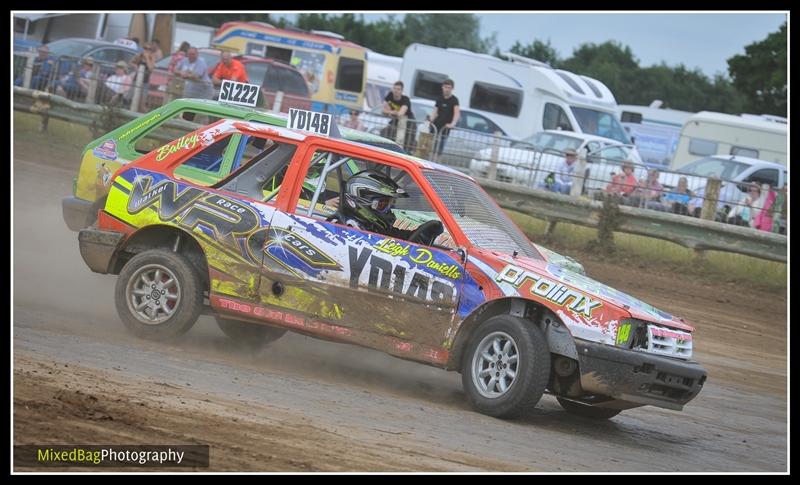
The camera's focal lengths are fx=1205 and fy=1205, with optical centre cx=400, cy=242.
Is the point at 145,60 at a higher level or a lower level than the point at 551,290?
higher

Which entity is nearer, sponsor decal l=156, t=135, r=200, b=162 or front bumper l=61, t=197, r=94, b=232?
sponsor decal l=156, t=135, r=200, b=162

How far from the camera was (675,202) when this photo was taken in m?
17.1

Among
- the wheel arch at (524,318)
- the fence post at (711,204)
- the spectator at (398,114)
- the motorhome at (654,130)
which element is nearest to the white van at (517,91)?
the spectator at (398,114)

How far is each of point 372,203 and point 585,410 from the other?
2038 mm

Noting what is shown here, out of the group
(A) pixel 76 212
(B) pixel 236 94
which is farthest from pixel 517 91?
(A) pixel 76 212

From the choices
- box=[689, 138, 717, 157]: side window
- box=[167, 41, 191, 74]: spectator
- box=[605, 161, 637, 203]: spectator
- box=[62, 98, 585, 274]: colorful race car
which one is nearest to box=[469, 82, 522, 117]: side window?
box=[689, 138, 717, 157]: side window

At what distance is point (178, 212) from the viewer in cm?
837

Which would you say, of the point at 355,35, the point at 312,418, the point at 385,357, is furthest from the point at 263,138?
the point at 355,35

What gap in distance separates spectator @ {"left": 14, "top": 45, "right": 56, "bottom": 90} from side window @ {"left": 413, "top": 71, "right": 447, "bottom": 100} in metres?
9.92

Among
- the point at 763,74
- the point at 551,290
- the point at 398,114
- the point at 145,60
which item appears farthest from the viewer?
the point at 763,74

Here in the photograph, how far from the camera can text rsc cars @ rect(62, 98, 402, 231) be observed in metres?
9.52

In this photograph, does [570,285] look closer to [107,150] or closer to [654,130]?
[107,150]

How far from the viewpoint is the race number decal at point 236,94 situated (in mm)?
10664

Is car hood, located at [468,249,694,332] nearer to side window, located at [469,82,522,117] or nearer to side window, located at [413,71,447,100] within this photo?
side window, located at [469,82,522,117]
